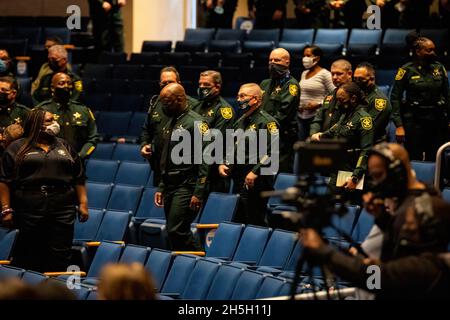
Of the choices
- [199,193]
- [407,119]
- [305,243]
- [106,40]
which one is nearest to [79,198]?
[199,193]

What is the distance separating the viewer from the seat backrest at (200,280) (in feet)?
18.7

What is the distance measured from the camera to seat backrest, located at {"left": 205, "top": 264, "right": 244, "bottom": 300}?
18.1 feet

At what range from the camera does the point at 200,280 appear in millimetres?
5762

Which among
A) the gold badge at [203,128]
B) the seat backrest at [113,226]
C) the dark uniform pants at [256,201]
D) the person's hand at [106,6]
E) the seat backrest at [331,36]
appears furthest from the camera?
the person's hand at [106,6]

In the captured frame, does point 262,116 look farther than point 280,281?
Yes

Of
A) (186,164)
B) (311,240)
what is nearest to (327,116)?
(186,164)

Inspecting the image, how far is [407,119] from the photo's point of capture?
8.10 metres

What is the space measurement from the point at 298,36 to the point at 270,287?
7.55 m

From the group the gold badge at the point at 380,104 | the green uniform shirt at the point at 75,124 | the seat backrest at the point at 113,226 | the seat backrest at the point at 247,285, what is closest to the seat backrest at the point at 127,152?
the green uniform shirt at the point at 75,124

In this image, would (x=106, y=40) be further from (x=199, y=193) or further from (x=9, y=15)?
(x=199, y=193)

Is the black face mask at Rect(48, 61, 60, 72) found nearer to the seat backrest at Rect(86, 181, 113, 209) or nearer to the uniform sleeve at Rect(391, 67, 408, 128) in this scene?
the seat backrest at Rect(86, 181, 113, 209)

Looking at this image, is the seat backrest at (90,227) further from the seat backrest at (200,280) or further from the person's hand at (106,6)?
the person's hand at (106,6)

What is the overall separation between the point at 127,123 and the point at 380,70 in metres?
2.65

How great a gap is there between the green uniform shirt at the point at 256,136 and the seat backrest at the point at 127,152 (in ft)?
7.48
